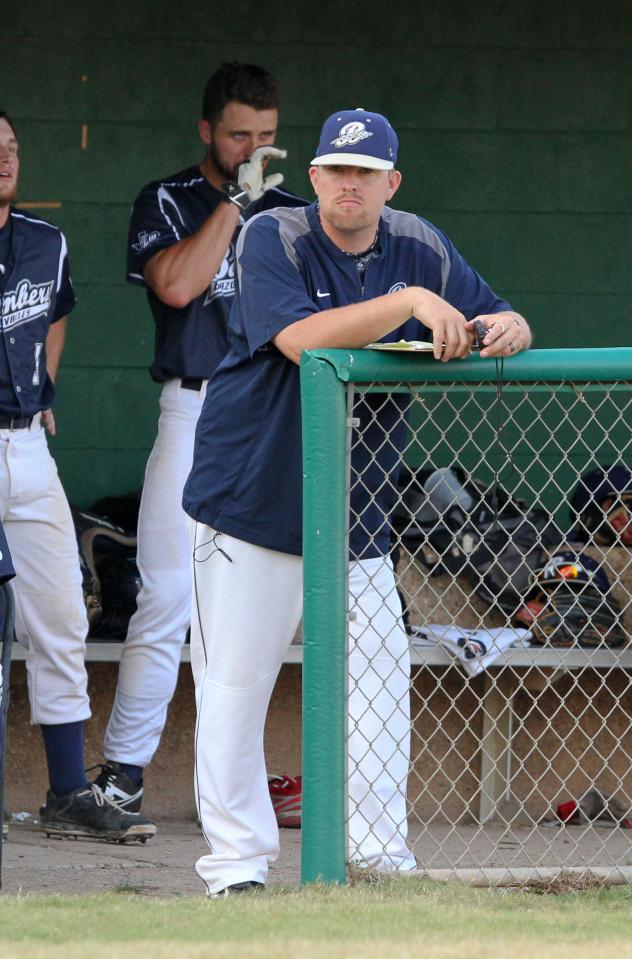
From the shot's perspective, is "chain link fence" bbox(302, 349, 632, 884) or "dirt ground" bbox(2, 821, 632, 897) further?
"dirt ground" bbox(2, 821, 632, 897)

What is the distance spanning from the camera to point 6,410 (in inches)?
208

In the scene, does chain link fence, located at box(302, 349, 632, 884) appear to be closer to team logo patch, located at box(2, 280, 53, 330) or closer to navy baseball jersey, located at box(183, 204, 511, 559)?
navy baseball jersey, located at box(183, 204, 511, 559)

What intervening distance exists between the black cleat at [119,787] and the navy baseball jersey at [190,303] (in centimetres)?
135

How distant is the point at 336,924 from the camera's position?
10.9 ft

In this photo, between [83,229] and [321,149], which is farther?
[83,229]

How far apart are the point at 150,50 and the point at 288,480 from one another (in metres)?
3.40

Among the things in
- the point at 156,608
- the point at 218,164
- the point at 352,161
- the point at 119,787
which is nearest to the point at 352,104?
the point at 218,164

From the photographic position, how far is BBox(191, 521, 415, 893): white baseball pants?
3961mm

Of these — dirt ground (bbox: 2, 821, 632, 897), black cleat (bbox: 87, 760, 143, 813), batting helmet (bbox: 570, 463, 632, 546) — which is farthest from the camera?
batting helmet (bbox: 570, 463, 632, 546)

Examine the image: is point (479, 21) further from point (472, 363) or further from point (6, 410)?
point (472, 363)

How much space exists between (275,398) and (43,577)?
5.27 feet

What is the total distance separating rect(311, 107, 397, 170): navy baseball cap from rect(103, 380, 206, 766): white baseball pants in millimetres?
1921

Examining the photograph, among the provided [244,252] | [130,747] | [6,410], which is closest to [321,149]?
[244,252]

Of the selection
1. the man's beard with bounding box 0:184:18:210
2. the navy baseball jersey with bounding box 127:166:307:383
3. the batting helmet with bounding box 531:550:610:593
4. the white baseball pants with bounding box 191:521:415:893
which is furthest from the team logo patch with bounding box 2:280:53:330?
the batting helmet with bounding box 531:550:610:593
